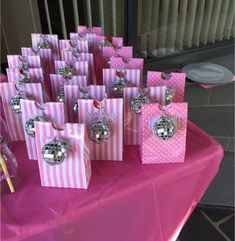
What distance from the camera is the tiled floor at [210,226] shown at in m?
1.45

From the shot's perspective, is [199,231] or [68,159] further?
[199,231]

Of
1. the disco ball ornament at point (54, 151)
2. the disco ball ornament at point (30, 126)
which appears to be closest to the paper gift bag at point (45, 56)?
the disco ball ornament at point (30, 126)

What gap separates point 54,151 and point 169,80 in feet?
1.38

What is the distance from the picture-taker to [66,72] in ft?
3.21

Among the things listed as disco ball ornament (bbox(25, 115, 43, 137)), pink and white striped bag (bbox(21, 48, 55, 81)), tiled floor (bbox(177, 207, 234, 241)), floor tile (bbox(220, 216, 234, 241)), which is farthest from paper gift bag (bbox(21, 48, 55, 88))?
floor tile (bbox(220, 216, 234, 241))

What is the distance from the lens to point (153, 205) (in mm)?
862

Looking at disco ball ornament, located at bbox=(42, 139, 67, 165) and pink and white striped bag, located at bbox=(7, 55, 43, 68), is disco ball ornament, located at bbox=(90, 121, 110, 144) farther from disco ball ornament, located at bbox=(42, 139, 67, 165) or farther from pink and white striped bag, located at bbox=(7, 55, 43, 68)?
pink and white striped bag, located at bbox=(7, 55, 43, 68)

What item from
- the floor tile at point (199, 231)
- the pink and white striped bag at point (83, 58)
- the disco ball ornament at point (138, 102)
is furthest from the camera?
the floor tile at point (199, 231)

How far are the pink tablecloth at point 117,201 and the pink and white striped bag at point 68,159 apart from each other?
0.02 m

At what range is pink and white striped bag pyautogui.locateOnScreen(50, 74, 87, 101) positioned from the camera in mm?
944

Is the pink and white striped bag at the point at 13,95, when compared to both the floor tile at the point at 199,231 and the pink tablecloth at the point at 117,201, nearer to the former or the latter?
the pink tablecloth at the point at 117,201

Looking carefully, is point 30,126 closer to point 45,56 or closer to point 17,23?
point 45,56

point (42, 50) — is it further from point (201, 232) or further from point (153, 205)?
point (201, 232)

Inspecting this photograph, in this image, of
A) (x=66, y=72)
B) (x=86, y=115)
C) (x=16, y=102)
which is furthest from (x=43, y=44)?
(x=86, y=115)
